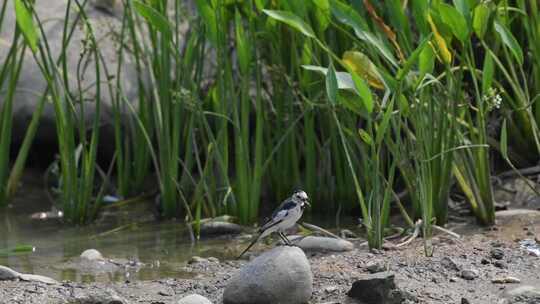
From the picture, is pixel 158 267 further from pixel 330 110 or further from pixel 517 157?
pixel 517 157

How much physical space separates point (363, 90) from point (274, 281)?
37.7 inches

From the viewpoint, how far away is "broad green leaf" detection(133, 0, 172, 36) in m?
5.62

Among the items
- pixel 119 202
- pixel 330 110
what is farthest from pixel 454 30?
pixel 119 202

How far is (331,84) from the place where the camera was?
4941 mm

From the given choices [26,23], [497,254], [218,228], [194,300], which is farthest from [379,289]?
[26,23]

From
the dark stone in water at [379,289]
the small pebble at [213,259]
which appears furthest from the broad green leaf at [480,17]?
the small pebble at [213,259]

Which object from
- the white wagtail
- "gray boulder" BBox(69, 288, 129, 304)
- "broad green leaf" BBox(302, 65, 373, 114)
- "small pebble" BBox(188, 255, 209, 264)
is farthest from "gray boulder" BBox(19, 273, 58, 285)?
"broad green leaf" BBox(302, 65, 373, 114)

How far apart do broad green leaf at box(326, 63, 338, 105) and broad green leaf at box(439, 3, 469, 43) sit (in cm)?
63

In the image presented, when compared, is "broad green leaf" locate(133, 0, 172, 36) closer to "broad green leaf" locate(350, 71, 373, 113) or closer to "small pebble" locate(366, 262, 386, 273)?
"broad green leaf" locate(350, 71, 373, 113)

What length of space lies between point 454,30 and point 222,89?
1382 millimetres

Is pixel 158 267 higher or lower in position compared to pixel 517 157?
lower

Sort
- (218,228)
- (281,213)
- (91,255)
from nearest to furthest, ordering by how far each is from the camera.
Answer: (281,213)
(91,255)
(218,228)

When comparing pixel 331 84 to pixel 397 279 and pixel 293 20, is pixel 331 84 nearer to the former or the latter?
pixel 293 20

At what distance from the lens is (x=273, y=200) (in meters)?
6.64
